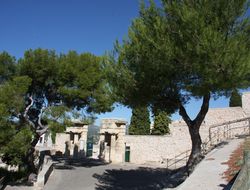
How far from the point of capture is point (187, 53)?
1120cm

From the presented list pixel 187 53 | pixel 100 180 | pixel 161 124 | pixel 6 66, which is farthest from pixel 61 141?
pixel 187 53

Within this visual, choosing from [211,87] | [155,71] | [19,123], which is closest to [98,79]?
[19,123]

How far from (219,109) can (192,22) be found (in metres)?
16.7

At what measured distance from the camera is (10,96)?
1691 centimetres

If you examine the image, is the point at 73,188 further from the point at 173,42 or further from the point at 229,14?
the point at 229,14

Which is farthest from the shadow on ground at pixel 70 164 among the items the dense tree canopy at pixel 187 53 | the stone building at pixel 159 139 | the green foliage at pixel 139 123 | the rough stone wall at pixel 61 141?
the dense tree canopy at pixel 187 53

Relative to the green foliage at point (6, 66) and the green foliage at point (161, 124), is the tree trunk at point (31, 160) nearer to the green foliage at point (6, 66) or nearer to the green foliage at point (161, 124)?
the green foliage at point (6, 66)

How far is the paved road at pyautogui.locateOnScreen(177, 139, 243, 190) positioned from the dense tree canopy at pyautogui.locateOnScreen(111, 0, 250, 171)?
1609 millimetres

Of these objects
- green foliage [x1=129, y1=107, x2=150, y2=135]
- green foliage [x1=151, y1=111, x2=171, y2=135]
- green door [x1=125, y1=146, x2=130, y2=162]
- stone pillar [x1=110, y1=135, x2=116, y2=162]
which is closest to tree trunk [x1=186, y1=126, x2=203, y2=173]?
stone pillar [x1=110, y1=135, x2=116, y2=162]

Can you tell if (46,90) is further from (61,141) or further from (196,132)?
(61,141)

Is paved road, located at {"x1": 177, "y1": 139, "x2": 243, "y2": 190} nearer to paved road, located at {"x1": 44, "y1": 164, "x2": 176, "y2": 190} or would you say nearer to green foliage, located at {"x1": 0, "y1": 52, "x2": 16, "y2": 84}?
paved road, located at {"x1": 44, "y1": 164, "x2": 176, "y2": 190}

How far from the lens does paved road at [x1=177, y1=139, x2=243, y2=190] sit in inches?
335

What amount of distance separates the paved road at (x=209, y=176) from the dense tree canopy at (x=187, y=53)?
5.28 ft

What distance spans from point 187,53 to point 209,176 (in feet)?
14.3
